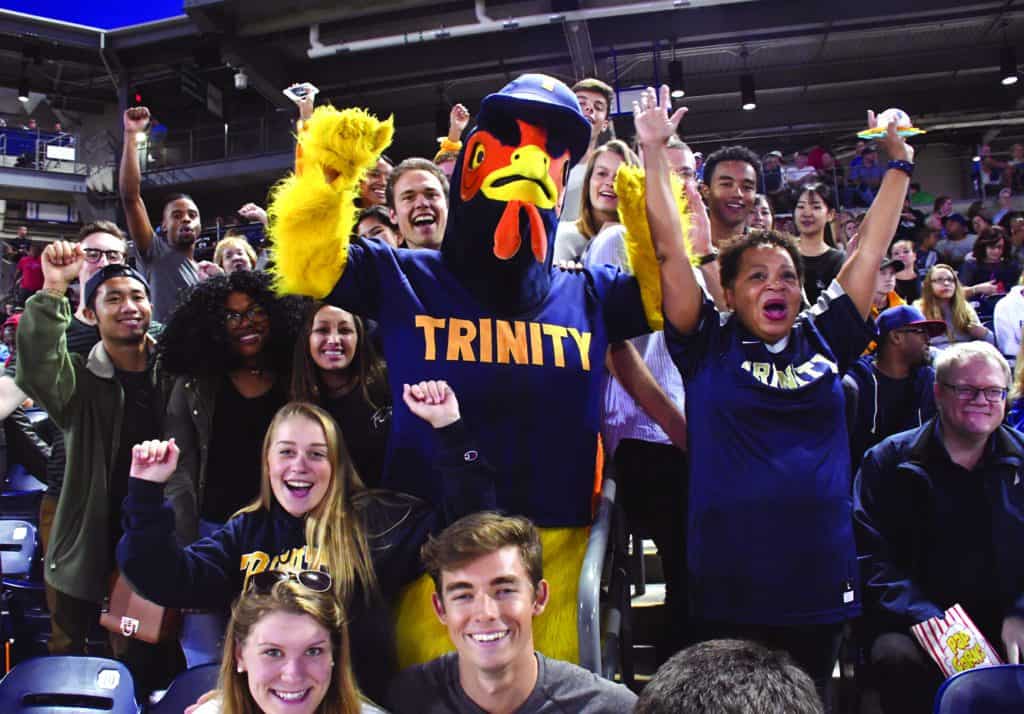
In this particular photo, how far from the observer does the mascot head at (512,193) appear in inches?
79.8

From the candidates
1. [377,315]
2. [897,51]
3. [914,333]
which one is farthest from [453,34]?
[377,315]

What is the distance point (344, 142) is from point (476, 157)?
0.33 metres

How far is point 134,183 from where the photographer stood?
152 inches

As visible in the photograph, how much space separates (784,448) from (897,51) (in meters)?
11.0

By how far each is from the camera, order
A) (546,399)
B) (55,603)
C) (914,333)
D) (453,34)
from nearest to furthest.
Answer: (546,399), (55,603), (914,333), (453,34)

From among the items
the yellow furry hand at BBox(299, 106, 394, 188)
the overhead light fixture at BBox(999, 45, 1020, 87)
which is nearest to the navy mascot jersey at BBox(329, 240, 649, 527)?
the yellow furry hand at BBox(299, 106, 394, 188)

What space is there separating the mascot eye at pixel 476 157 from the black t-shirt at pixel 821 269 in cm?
187

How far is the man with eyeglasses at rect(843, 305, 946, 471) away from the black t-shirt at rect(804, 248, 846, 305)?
0.91 feet

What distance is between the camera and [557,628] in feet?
6.53

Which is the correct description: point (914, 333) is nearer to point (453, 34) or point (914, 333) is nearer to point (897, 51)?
point (453, 34)

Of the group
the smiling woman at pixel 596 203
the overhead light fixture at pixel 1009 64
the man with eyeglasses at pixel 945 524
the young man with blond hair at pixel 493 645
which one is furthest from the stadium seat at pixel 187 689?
the overhead light fixture at pixel 1009 64

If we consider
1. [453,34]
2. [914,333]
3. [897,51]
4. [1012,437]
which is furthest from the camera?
[897,51]

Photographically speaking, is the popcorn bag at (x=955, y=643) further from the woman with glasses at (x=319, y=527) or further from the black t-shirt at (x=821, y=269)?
the black t-shirt at (x=821, y=269)

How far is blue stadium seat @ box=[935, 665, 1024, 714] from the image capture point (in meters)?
1.89
